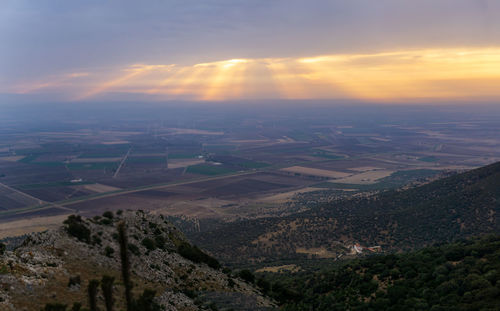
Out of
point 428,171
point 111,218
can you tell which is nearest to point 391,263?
point 111,218

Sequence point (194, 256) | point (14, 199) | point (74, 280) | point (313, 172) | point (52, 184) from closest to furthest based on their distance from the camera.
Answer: point (74, 280) → point (194, 256) → point (14, 199) → point (52, 184) → point (313, 172)

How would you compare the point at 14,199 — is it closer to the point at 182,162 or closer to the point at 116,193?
the point at 116,193

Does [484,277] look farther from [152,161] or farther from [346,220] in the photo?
[152,161]

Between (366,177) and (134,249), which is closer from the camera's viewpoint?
(134,249)

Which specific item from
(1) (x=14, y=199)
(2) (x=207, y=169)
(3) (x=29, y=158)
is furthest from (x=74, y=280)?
(3) (x=29, y=158)

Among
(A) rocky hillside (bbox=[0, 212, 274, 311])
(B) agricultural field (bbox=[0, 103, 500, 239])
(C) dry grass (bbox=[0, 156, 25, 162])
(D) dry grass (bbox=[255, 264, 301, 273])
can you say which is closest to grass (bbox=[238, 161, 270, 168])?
(B) agricultural field (bbox=[0, 103, 500, 239])

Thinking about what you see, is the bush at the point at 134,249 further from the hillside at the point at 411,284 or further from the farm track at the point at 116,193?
the farm track at the point at 116,193

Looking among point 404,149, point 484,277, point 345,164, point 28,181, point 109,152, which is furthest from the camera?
point 404,149
